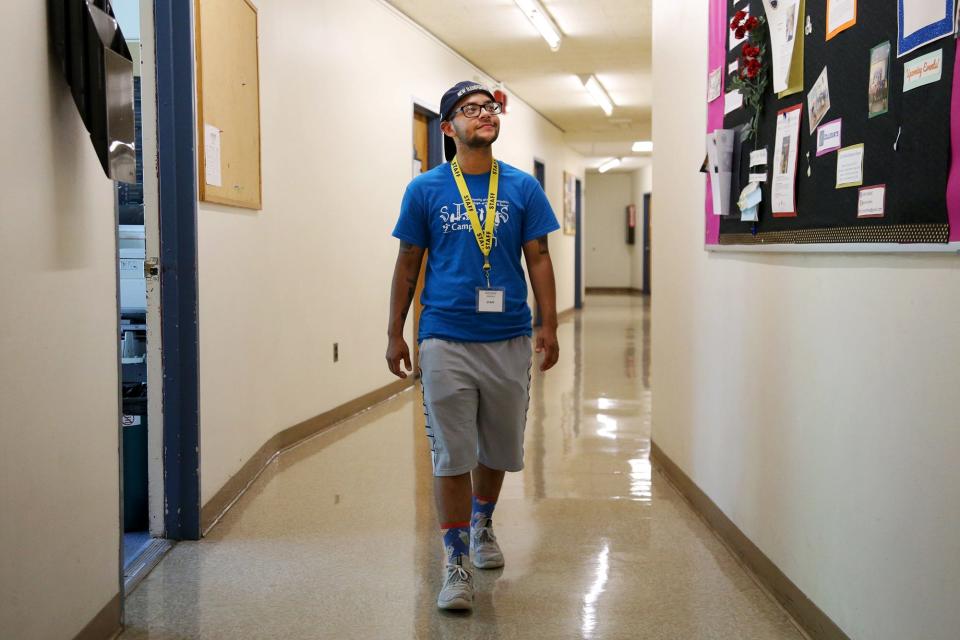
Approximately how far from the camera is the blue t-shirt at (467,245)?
2.63 metres

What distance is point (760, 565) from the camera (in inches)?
110

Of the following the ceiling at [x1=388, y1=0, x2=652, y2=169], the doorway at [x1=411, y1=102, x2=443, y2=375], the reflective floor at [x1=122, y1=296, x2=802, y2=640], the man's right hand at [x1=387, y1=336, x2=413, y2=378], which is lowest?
the reflective floor at [x1=122, y1=296, x2=802, y2=640]

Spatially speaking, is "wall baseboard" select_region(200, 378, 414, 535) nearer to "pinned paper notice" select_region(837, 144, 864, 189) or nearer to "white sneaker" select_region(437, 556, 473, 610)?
"white sneaker" select_region(437, 556, 473, 610)

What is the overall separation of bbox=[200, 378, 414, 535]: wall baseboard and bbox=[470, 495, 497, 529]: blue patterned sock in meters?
0.96

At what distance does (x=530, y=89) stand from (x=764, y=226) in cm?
785

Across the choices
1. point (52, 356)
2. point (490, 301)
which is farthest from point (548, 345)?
point (52, 356)

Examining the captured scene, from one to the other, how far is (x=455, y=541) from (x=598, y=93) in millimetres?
8220

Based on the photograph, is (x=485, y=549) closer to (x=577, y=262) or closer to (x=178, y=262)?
(x=178, y=262)

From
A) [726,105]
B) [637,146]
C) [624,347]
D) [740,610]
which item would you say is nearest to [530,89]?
[624,347]

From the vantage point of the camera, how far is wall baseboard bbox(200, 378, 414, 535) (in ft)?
11.1

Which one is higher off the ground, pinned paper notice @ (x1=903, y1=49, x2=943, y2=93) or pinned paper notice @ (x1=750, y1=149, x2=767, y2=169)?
pinned paper notice @ (x1=903, y1=49, x2=943, y2=93)

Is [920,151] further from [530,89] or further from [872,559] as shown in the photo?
[530,89]

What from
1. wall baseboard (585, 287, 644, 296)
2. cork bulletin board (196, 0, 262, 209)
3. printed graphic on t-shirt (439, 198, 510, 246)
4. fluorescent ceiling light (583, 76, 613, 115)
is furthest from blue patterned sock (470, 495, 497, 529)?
wall baseboard (585, 287, 644, 296)

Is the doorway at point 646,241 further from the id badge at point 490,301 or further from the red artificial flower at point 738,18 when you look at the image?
the id badge at point 490,301
